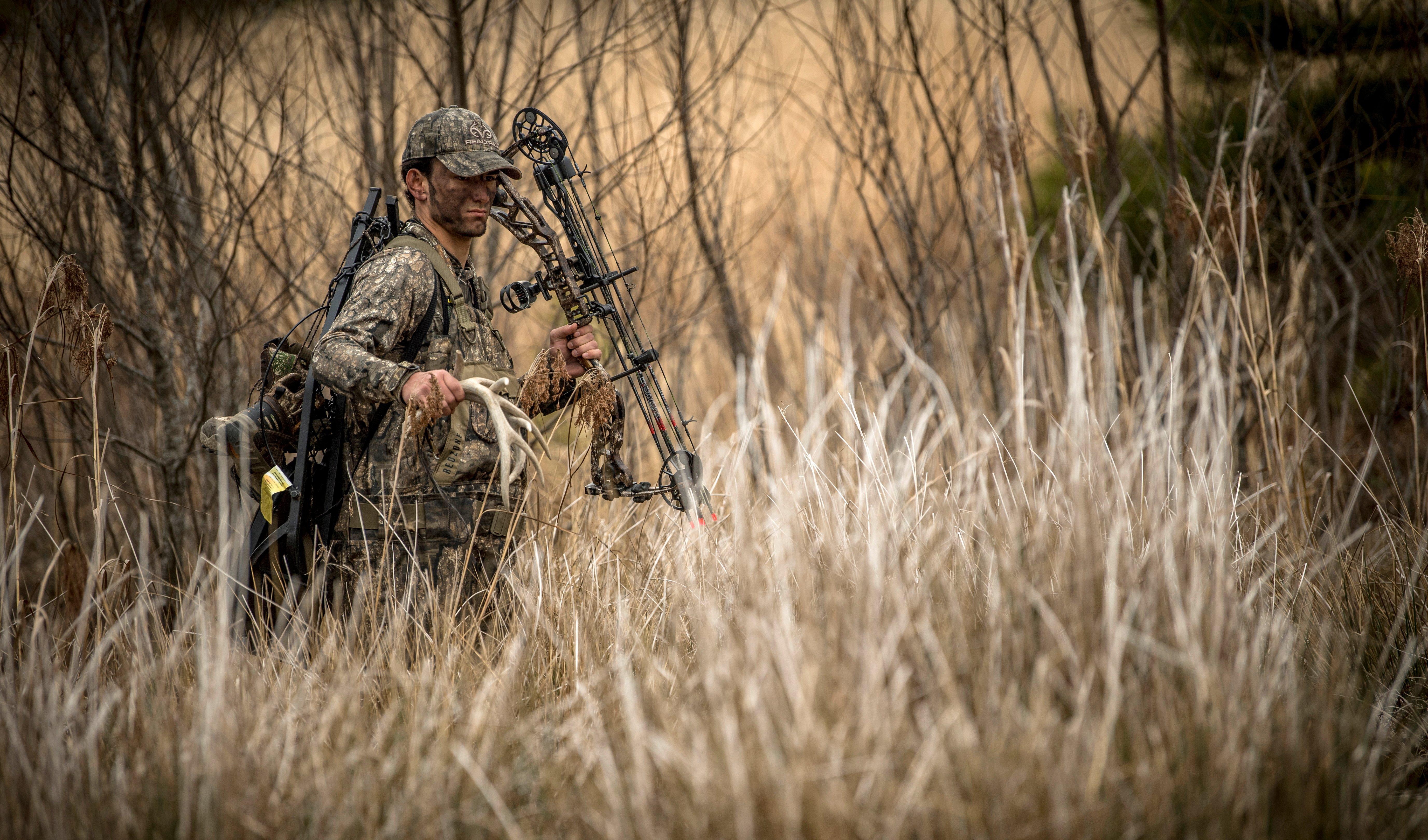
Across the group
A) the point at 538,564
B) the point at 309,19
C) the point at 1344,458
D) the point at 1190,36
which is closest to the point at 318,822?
the point at 538,564

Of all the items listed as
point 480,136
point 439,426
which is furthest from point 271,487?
point 480,136

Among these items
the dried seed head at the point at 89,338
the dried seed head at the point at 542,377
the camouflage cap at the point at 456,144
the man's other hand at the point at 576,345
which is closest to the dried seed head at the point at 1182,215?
the man's other hand at the point at 576,345

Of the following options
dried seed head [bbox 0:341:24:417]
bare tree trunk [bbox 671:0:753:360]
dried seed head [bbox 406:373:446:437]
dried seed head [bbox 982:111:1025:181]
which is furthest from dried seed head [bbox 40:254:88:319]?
dried seed head [bbox 982:111:1025:181]

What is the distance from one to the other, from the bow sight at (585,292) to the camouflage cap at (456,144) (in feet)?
0.27

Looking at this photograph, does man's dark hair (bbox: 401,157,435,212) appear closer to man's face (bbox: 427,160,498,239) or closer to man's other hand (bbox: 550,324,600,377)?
man's face (bbox: 427,160,498,239)

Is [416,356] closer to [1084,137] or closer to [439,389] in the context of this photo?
[439,389]

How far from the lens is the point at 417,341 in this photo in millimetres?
2578

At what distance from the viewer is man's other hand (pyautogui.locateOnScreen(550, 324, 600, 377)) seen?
265 centimetres

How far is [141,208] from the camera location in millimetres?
3426

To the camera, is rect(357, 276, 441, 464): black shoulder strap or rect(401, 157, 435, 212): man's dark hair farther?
rect(401, 157, 435, 212): man's dark hair

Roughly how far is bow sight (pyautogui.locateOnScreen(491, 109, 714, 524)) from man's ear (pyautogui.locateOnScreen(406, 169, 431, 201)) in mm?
212

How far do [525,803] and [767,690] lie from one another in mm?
577

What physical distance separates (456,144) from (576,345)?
0.67 metres

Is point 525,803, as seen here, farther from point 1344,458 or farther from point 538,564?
point 1344,458
